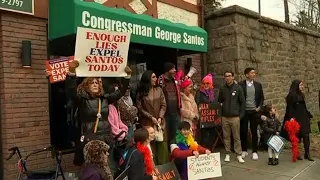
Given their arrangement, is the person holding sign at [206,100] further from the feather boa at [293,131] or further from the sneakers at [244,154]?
the feather boa at [293,131]

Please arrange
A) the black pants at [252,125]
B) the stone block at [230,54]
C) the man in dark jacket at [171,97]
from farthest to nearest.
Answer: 1. the stone block at [230,54]
2. the black pants at [252,125]
3. the man in dark jacket at [171,97]

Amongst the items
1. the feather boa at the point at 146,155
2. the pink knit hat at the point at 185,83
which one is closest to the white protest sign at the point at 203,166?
the feather boa at the point at 146,155

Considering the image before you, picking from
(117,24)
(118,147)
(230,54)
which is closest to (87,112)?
(118,147)

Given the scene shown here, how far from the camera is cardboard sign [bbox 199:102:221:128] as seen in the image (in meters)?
7.08

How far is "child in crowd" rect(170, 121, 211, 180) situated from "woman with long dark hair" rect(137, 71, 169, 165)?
0.43m

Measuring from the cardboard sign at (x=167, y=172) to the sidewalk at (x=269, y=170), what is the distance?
54.4 inches

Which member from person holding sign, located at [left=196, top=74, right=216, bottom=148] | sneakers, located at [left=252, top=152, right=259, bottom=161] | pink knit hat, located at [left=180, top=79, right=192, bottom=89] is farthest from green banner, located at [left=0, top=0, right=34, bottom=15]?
sneakers, located at [left=252, top=152, right=259, bottom=161]

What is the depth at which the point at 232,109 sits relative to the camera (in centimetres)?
691

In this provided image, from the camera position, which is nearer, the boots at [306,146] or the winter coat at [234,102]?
the winter coat at [234,102]

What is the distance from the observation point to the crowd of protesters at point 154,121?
162 inches

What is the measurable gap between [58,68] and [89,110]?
0.82 meters

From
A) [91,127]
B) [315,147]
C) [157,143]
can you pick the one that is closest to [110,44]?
[91,127]

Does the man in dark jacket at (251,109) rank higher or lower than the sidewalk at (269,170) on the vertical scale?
higher

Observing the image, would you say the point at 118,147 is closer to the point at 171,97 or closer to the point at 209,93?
the point at 171,97
